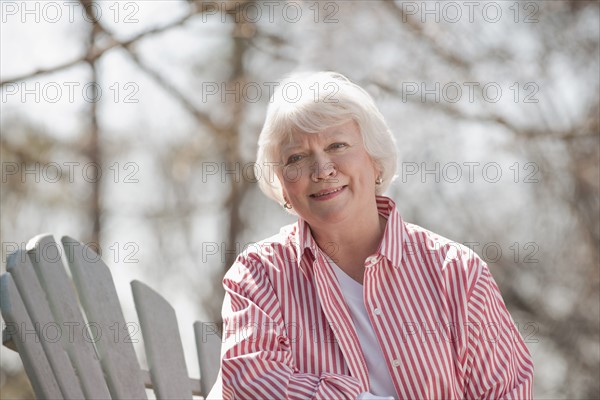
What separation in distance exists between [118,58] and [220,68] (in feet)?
2.69

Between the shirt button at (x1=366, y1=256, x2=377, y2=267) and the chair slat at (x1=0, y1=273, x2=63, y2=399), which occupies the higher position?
the shirt button at (x1=366, y1=256, x2=377, y2=267)

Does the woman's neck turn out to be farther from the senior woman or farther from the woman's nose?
the woman's nose

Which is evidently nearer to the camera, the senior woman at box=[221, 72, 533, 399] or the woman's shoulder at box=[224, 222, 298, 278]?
the senior woman at box=[221, 72, 533, 399]

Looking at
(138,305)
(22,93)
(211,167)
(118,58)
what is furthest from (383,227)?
(211,167)

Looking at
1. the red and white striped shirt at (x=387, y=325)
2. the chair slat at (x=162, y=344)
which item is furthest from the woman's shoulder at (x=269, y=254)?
the chair slat at (x=162, y=344)

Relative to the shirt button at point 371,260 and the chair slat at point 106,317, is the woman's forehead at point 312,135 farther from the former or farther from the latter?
the chair slat at point 106,317

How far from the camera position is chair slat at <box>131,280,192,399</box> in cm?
286

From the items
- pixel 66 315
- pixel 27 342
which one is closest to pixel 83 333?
pixel 66 315

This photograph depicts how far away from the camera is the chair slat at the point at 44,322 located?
7.96 ft

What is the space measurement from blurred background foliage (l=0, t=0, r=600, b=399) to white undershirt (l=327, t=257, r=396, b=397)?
8.60 feet

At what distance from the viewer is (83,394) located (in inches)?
100

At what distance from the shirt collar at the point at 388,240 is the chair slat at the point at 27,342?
684mm

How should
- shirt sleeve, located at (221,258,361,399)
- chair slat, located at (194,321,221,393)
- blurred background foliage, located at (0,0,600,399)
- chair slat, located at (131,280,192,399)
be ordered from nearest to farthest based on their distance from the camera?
shirt sleeve, located at (221,258,361,399)
chair slat, located at (131,280,192,399)
chair slat, located at (194,321,221,393)
blurred background foliage, located at (0,0,600,399)

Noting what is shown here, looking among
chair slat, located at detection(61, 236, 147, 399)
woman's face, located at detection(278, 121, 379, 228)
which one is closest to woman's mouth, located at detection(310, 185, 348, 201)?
woman's face, located at detection(278, 121, 379, 228)
